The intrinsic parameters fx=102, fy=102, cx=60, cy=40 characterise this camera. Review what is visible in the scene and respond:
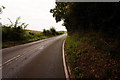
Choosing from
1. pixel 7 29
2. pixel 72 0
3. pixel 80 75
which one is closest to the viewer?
pixel 80 75

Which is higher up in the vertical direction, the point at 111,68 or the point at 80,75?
the point at 111,68

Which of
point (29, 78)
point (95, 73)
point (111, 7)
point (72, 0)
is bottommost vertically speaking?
point (29, 78)

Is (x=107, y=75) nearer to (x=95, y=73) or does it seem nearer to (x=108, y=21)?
(x=95, y=73)

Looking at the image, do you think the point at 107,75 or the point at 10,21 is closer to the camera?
the point at 107,75

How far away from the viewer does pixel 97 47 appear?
7895mm

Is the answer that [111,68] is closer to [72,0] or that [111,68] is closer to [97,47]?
[97,47]

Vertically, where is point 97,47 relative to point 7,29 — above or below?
below

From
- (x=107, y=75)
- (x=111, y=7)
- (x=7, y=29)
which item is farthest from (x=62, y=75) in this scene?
(x=7, y=29)

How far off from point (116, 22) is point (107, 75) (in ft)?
15.8

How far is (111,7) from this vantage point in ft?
25.6

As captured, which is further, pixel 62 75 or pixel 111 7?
pixel 111 7

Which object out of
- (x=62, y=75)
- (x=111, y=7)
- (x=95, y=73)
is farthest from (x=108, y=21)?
(x=62, y=75)

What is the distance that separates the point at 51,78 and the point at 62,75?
638 millimetres

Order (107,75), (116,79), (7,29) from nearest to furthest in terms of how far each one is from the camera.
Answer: (116,79) → (107,75) → (7,29)
